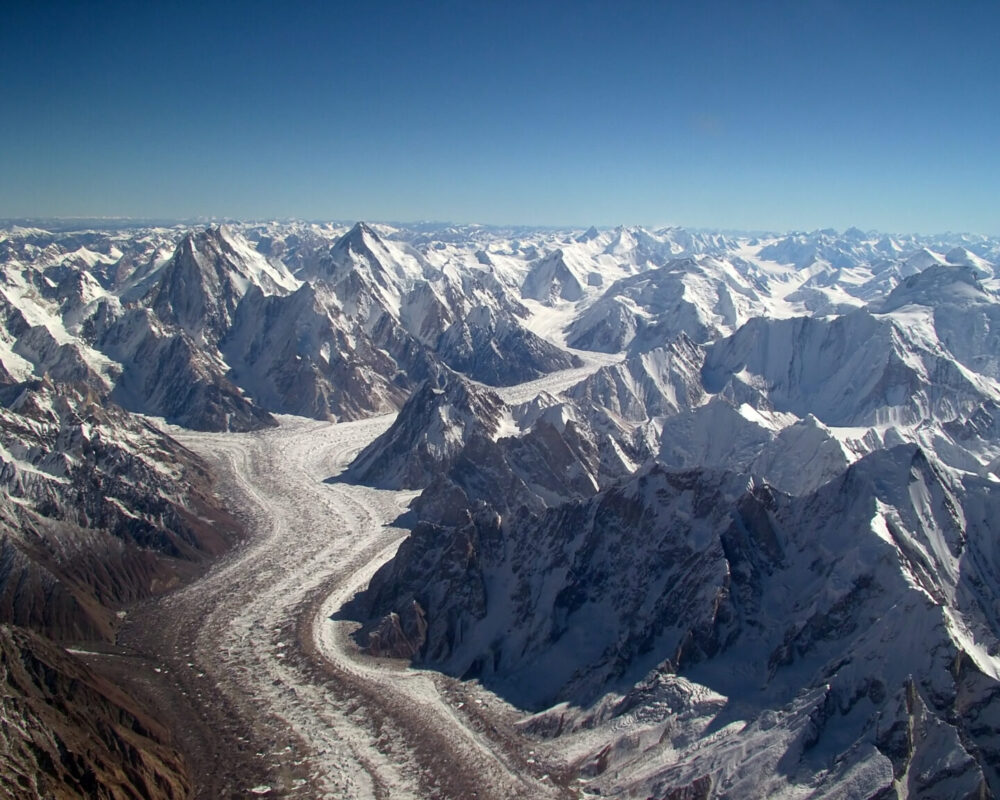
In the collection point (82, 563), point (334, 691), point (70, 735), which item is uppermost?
point (82, 563)

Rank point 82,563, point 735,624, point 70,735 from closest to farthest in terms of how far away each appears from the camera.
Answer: point 70,735 → point 735,624 → point 82,563

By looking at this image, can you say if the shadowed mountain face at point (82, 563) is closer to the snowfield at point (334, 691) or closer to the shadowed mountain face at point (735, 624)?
the snowfield at point (334, 691)

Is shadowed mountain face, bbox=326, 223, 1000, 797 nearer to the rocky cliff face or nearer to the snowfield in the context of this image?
the snowfield

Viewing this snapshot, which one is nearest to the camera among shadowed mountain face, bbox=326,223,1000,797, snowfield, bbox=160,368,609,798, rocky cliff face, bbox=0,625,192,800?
rocky cliff face, bbox=0,625,192,800

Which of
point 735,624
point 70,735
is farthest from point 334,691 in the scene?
point 735,624

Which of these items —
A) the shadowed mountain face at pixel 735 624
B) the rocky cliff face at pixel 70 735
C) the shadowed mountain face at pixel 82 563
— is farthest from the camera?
the shadowed mountain face at pixel 82 563

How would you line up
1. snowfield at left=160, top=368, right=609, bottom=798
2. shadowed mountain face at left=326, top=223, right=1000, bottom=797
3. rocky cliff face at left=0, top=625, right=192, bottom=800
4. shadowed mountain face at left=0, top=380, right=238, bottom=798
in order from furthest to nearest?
snowfield at left=160, top=368, right=609, bottom=798, shadowed mountain face at left=0, top=380, right=238, bottom=798, shadowed mountain face at left=326, top=223, right=1000, bottom=797, rocky cliff face at left=0, top=625, right=192, bottom=800

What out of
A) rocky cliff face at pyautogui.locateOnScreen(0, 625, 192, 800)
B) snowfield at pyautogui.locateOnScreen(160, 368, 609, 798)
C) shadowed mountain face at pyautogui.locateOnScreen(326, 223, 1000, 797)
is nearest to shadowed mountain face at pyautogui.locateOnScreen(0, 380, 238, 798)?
rocky cliff face at pyautogui.locateOnScreen(0, 625, 192, 800)

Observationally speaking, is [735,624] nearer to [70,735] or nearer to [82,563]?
[70,735]

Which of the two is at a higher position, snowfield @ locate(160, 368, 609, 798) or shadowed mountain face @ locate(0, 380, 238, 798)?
shadowed mountain face @ locate(0, 380, 238, 798)

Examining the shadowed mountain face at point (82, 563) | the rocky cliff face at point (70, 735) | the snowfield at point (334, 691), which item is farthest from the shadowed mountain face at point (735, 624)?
the shadowed mountain face at point (82, 563)

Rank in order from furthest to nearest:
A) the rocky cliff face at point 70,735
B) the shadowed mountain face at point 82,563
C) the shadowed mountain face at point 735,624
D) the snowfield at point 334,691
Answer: the snowfield at point 334,691
the shadowed mountain face at point 82,563
the shadowed mountain face at point 735,624
the rocky cliff face at point 70,735
